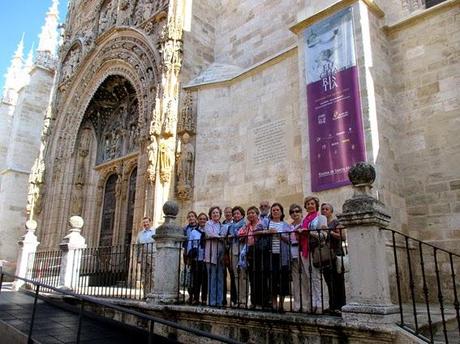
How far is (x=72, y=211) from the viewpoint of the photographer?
14.8m

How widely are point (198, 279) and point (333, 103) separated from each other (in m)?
4.11

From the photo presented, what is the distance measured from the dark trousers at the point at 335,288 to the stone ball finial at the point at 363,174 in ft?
3.20

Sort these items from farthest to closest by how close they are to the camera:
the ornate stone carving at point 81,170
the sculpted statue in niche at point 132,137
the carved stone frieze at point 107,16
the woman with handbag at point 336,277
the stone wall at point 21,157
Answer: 1. the stone wall at point 21,157
2. the carved stone frieze at point 107,16
3. the ornate stone carving at point 81,170
4. the sculpted statue in niche at point 132,137
5. the woman with handbag at point 336,277

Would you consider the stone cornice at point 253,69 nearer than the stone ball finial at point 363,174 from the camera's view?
No

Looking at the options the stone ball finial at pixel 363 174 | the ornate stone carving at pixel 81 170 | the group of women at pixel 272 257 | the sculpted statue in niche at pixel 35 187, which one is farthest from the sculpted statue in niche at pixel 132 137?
the stone ball finial at pixel 363 174

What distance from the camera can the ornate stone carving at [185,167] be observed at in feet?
33.1

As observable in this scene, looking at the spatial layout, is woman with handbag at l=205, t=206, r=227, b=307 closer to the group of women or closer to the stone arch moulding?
the group of women

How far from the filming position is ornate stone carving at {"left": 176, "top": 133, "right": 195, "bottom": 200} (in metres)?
10.1

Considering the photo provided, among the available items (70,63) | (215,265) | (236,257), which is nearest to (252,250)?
(236,257)

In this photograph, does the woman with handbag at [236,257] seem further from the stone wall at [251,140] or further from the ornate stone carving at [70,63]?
the ornate stone carving at [70,63]

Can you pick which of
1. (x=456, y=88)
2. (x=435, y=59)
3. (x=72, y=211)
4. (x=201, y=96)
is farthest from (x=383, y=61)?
(x=72, y=211)

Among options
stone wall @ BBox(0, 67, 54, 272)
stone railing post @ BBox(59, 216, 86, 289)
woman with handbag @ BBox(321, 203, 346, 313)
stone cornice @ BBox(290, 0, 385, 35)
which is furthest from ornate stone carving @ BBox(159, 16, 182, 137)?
stone wall @ BBox(0, 67, 54, 272)

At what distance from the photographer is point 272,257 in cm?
473

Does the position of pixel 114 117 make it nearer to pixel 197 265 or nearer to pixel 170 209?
pixel 170 209
